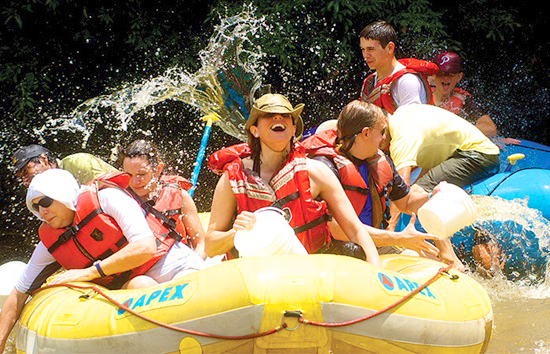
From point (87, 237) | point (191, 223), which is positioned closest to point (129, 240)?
point (87, 237)

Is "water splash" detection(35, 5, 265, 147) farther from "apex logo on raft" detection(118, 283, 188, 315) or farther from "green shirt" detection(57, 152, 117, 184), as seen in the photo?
"apex logo on raft" detection(118, 283, 188, 315)

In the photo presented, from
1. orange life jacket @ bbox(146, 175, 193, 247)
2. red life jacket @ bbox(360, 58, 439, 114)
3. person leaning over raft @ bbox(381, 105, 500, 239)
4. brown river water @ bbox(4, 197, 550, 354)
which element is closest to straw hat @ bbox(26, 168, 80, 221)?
orange life jacket @ bbox(146, 175, 193, 247)

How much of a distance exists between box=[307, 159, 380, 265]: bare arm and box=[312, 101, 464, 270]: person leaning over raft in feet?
0.63

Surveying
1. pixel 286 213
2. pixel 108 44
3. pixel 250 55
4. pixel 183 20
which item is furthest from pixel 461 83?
pixel 286 213

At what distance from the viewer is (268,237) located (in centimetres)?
273

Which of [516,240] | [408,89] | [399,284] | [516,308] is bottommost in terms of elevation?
[516,308]

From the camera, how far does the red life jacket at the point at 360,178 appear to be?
3352 mm

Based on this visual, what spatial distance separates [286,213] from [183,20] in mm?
3790

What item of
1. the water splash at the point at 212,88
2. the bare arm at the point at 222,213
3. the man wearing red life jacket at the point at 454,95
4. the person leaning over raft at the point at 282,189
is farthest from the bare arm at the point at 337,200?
the man wearing red life jacket at the point at 454,95

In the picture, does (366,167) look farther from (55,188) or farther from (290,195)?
(55,188)

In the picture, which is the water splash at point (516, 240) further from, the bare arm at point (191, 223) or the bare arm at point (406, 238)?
the bare arm at point (191, 223)

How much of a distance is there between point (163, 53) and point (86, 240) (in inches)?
128

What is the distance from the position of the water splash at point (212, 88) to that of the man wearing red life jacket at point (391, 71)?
1.15 metres

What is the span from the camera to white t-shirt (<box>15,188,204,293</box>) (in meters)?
2.98
